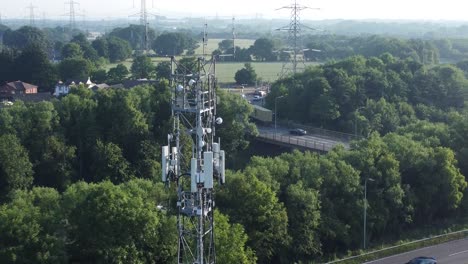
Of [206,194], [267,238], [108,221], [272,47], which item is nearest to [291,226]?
[267,238]

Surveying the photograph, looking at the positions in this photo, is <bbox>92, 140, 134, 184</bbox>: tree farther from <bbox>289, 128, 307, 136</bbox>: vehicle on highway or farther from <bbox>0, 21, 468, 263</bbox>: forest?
<bbox>289, 128, 307, 136</bbox>: vehicle on highway

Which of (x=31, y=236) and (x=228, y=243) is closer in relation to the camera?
(x=31, y=236)

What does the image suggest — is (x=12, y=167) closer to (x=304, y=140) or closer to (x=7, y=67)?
(x=304, y=140)

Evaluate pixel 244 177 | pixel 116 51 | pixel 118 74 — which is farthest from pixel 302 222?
pixel 116 51

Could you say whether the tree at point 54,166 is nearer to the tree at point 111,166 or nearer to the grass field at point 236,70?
the tree at point 111,166

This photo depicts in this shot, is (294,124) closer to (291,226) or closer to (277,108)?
(277,108)

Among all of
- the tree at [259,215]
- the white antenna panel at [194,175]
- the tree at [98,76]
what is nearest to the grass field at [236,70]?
the tree at [98,76]

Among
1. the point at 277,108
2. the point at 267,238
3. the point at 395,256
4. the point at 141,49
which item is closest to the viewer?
the point at 267,238

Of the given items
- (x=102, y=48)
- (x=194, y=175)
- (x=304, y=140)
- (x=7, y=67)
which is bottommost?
(x=304, y=140)
